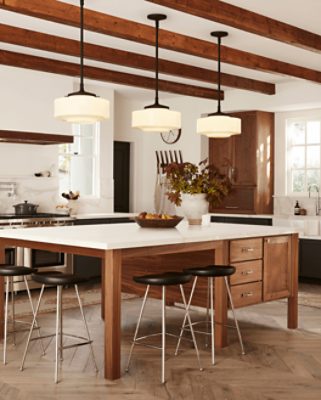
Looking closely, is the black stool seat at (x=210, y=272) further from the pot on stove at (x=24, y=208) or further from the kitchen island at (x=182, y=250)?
the pot on stove at (x=24, y=208)

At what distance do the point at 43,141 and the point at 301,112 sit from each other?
393 cm

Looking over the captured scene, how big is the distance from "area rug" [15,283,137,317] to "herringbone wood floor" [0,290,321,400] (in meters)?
0.84

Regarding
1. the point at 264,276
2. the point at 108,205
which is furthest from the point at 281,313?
the point at 108,205

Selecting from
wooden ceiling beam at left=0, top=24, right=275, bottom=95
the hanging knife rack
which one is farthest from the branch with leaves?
the hanging knife rack

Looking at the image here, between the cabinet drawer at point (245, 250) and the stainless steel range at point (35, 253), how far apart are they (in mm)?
2950

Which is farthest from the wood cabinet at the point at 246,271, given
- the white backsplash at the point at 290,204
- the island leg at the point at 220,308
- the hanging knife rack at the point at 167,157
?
the hanging knife rack at the point at 167,157

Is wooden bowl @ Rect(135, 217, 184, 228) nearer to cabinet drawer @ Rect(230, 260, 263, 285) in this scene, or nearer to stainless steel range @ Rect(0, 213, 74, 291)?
cabinet drawer @ Rect(230, 260, 263, 285)

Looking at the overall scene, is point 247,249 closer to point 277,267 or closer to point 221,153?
point 277,267

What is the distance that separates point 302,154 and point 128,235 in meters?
5.54

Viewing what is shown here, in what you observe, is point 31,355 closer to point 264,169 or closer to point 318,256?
point 318,256

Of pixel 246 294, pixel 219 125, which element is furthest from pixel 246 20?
pixel 246 294

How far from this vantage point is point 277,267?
591cm

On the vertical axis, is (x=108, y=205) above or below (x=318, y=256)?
above

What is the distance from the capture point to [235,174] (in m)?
9.96
